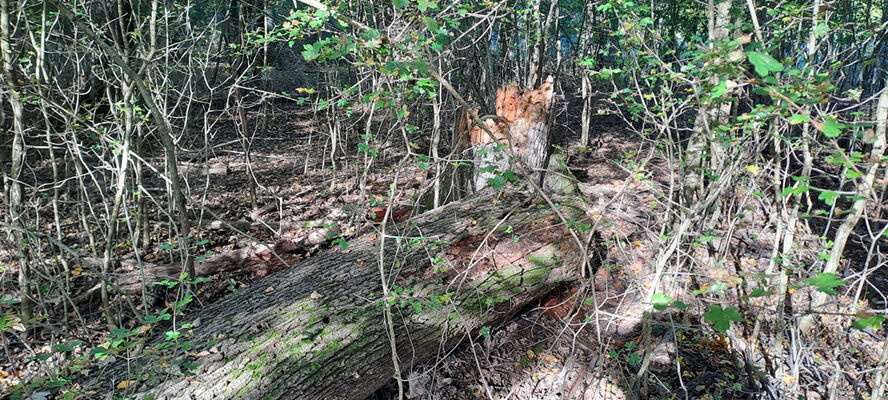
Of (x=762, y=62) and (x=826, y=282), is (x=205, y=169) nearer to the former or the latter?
(x=762, y=62)

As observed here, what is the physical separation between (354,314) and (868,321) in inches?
92.1

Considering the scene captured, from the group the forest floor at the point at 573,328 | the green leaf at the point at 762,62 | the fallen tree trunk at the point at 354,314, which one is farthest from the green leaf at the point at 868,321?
the fallen tree trunk at the point at 354,314

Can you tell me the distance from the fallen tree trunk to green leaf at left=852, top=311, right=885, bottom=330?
1.45 m

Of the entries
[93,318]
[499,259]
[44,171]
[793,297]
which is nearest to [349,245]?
[499,259]

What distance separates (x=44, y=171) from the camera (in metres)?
5.82

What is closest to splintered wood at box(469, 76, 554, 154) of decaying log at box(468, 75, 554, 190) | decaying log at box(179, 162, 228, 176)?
decaying log at box(468, 75, 554, 190)

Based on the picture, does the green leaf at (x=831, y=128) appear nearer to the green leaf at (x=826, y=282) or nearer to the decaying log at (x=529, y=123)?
the green leaf at (x=826, y=282)

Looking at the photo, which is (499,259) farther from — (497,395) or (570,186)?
(570,186)

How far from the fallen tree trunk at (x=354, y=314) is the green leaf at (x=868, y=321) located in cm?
145

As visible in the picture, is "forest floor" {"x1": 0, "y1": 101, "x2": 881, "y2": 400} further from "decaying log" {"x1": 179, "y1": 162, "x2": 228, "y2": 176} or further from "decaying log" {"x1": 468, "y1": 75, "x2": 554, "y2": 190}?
"decaying log" {"x1": 179, "y1": 162, "x2": 228, "y2": 176}

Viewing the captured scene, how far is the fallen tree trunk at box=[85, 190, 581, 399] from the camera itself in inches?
91.1

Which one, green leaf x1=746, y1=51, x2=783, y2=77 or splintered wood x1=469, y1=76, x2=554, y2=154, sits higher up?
green leaf x1=746, y1=51, x2=783, y2=77

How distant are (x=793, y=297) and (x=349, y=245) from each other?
3.30 m

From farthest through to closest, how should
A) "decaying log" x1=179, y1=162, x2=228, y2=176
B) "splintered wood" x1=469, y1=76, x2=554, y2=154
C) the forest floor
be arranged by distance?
"decaying log" x1=179, y1=162, x2=228, y2=176 < "splintered wood" x1=469, y1=76, x2=554, y2=154 < the forest floor
